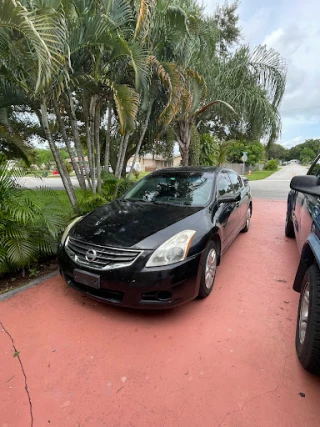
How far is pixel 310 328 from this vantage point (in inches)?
70.5

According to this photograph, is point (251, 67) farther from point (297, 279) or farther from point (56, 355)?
point (56, 355)

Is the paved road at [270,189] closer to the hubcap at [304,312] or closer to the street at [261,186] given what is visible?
the street at [261,186]

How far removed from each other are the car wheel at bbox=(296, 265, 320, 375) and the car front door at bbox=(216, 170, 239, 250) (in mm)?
1338

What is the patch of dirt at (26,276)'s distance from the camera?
10.6 feet

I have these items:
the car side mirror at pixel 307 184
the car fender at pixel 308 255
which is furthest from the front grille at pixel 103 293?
the car side mirror at pixel 307 184

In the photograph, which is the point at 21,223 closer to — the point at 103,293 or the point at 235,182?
the point at 103,293

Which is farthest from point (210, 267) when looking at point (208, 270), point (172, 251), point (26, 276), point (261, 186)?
point (261, 186)

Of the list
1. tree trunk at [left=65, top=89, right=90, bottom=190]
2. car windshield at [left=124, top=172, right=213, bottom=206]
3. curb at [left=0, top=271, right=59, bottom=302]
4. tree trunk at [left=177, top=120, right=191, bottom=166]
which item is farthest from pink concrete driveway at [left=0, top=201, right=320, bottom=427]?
tree trunk at [left=177, top=120, right=191, bottom=166]

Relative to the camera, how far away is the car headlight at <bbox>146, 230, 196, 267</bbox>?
2.32 metres

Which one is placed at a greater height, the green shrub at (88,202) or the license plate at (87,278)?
the green shrub at (88,202)

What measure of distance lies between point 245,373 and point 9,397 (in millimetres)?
1774

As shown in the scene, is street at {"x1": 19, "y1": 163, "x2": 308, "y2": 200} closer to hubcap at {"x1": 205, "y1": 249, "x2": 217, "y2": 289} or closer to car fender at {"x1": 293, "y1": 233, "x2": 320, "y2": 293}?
hubcap at {"x1": 205, "y1": 249, "x2": 217, "y2": 289}

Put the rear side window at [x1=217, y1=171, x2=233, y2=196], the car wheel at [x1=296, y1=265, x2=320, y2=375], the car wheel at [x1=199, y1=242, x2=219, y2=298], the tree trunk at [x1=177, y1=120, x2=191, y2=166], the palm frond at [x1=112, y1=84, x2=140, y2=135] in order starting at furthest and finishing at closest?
the tree trunk at [x1=177, y1=120, x2=191, y2=166] → the palm frond at [x1=112, y1=84, x2=140, y2=135] → the rear side window at [x1=217, y1=171, x2=233, y2=196] → the car wheel at [x1=199, y1=242, x2=219, y2=298] → the car wheel at [x1=296, y1=265, x2=320, y2=375]

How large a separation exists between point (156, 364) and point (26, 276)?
2.40 meters
